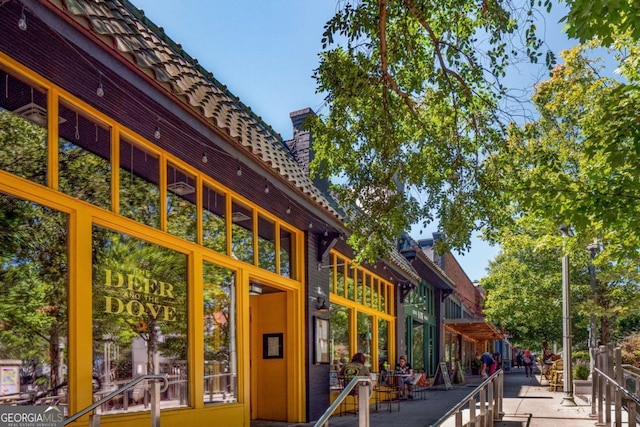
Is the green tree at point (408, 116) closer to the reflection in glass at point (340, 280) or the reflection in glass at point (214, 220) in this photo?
the reflection in glass at point (214, 220)

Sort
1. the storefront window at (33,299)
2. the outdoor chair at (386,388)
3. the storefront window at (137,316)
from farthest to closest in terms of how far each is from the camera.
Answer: the outdoor chair at (386,388) < the storefront window at (137,316) < the storefront window at (33,299)

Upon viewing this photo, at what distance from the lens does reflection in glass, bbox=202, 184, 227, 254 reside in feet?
26.6

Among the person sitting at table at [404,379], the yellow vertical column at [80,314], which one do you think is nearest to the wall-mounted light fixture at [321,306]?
the person sitting at table at [404,379]

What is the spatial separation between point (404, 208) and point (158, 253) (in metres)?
3.05

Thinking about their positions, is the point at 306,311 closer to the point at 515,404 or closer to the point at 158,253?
the point at 158,253

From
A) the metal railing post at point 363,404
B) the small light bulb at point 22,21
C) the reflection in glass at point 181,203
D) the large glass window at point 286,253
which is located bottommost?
the metal railing post at point 363,404

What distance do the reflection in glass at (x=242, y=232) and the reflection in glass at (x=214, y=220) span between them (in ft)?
0.95

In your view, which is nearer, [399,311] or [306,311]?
[306,311]

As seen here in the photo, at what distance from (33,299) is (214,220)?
3395mm

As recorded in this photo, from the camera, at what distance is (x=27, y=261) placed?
512 centimetres

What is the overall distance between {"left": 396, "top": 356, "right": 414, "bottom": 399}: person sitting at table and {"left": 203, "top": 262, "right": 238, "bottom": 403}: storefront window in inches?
302

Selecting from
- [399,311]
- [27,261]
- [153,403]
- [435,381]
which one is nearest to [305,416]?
[153,403]

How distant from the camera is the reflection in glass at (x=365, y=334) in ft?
47.8

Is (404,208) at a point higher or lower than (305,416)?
higher
